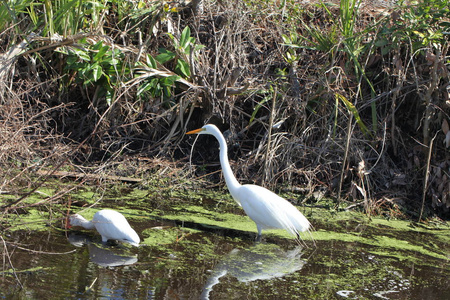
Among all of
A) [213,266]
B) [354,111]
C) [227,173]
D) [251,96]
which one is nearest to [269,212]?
[227,173]

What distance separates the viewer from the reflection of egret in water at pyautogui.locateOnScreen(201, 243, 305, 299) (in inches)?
163

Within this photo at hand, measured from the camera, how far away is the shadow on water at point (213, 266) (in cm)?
361

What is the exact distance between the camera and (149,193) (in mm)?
5988

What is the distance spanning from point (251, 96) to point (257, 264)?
11.6 feet

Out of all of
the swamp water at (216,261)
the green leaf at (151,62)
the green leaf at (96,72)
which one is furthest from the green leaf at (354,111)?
the green leaf at (96,72)

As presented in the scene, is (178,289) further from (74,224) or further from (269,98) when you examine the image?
(269,98)

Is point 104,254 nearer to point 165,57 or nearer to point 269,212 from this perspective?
point 269,212

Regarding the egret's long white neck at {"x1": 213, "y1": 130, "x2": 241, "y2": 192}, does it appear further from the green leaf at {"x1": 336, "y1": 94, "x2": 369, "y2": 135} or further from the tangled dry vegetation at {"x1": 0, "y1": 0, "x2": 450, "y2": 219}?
the green leaf at {"x1": 336, "y1": 94, "x2": 369, "y2": 135}

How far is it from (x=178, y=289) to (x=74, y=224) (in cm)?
142

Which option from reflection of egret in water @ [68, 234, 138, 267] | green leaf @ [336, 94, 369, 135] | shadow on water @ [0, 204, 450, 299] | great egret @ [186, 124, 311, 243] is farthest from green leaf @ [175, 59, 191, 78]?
reflection of egret in water @ [68, 234, 138, 267]

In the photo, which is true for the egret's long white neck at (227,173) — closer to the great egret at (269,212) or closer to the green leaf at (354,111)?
the great egret at (269,212)

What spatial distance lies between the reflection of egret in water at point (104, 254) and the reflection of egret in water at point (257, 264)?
0.69m

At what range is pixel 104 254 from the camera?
4.29 m

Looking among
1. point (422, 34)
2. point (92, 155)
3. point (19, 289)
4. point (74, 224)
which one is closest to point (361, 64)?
point (422, 34)
